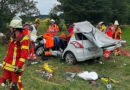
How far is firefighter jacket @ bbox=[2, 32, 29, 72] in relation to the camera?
3.09 meters

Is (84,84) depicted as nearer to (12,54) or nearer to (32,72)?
(32,72)

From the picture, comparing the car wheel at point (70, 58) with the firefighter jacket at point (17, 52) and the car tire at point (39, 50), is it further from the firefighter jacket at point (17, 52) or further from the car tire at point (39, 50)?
the firefighter jacket at point (17, 52)

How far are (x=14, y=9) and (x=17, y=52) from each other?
12585mm

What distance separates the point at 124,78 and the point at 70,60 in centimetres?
241

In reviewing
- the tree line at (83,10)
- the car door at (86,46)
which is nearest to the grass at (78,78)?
the car door at (86,46)

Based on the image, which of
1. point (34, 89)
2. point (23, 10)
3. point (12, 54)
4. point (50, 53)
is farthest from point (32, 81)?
point (23, 10)

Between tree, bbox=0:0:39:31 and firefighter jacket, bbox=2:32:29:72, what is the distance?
960 cm

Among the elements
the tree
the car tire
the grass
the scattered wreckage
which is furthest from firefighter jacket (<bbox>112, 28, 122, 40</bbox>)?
the tree

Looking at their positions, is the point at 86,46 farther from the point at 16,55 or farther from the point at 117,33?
the point at 16,55

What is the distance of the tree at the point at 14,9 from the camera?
12609 mm

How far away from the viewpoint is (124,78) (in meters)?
5.40

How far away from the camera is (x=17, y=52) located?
10.6 ft

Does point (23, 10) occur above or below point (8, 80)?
above

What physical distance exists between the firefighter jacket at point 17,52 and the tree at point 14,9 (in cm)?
960
